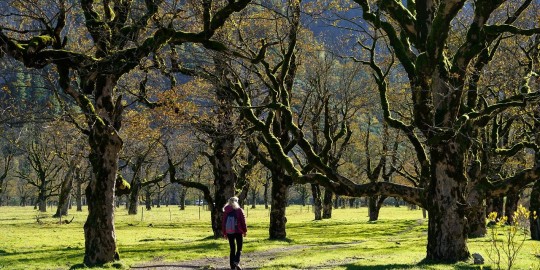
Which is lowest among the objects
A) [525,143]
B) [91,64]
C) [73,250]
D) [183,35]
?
[73,250]

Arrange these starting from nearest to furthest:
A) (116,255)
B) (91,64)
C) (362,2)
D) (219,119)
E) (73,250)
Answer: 1. (91,64)
2. (116,255)
3. (362,2)
4. (73,250)
5. (219,119)

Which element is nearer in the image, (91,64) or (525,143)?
(91,64)

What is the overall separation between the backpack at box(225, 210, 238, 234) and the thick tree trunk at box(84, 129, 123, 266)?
477 cm

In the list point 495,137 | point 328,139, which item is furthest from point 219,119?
point 495,137

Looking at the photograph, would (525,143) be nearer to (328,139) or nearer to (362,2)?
(328,139)

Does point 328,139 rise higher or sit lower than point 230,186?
higher

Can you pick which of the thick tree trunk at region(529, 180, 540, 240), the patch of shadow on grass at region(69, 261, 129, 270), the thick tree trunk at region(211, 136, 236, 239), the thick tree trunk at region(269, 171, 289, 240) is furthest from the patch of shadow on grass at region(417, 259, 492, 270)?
the thick tree trunk at region(211, 136, 236, 239)

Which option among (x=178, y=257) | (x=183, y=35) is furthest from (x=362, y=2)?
(x=178, y=257)

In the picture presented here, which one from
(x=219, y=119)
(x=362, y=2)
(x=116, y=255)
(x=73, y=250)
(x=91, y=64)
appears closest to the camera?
(x=91, y=64)

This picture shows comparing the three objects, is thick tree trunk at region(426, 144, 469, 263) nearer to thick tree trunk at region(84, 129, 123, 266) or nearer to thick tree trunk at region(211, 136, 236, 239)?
thick tree trunk at region(84, 129, 123, 266)

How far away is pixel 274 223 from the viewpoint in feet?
95.3

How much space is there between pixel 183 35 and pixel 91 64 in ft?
11.2

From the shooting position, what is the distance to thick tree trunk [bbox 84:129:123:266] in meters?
18.4

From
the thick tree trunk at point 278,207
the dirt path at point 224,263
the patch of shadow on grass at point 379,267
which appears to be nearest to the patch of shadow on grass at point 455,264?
the patch of shadow on grass at point 379,267
